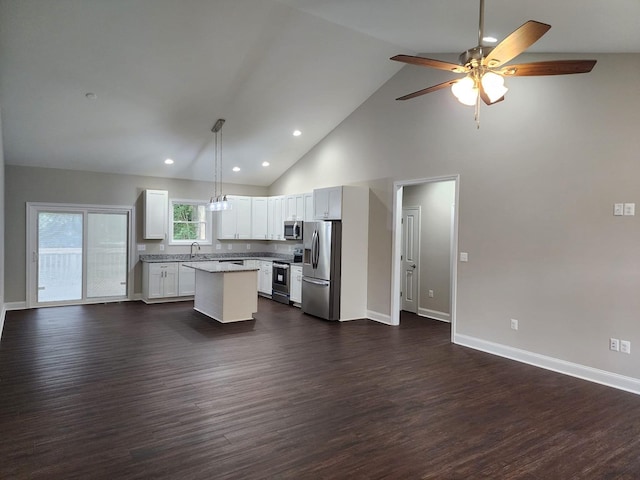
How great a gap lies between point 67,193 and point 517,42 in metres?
8.15

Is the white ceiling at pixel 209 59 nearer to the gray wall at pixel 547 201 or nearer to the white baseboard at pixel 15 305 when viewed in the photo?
the gray wall at pixel 547 201

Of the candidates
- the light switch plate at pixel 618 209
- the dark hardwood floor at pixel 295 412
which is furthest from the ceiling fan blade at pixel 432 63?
the dark hardwood floor at pixel 295 412

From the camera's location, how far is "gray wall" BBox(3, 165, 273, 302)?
726cm

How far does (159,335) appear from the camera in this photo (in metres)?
5.69

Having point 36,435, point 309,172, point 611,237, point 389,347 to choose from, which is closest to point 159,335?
point 36,435

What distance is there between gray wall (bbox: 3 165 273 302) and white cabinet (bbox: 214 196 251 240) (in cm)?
51

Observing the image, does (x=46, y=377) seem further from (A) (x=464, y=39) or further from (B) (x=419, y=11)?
(A) (x=464, y=39)

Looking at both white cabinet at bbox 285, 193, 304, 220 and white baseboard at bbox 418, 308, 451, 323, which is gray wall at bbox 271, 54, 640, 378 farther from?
white cabinet at bbox 285, 193, 304, 220

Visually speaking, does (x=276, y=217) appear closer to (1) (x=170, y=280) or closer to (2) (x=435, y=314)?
(1) (x=170, y=280)

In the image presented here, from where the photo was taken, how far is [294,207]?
8.60m

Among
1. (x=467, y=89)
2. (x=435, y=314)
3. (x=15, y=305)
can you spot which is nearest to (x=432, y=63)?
(x=467, y=89)

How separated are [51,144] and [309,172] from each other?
4672 millimetres

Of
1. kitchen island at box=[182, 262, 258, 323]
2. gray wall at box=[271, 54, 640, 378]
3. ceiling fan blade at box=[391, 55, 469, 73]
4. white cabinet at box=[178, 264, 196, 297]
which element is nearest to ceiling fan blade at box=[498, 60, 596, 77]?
ceiling fan blade at box=[391, 55, 469, 73]

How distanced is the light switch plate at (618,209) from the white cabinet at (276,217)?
6289mm
